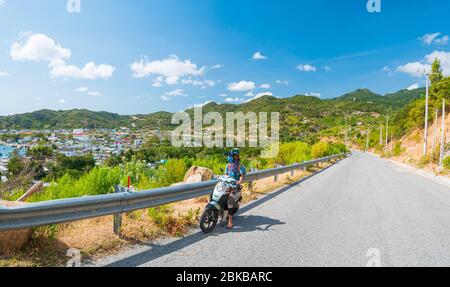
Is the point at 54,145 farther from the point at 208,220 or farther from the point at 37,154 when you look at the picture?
the point at 208,220

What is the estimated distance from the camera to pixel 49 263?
13.9 ft

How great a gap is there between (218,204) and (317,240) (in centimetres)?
195

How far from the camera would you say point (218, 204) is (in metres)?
6.58

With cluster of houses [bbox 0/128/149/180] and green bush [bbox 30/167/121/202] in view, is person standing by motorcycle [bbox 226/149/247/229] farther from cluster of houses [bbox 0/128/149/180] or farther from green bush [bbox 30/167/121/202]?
cluster of houses [bbox 0/128/149/180]

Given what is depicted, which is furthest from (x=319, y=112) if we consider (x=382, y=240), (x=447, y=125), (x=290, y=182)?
(x=382, y=240)

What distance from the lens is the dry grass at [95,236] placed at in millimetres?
4367

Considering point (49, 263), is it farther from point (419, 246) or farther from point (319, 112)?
point (319, 112)

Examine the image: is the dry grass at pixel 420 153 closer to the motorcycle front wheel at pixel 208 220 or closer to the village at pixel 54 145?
the motorcycle front wheel at pixel 208 220

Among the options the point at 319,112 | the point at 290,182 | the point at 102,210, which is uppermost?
the point at 319,112

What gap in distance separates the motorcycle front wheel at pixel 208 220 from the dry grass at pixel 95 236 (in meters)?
0.39

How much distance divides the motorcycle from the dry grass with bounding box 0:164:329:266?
44 cm
